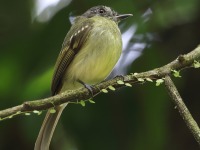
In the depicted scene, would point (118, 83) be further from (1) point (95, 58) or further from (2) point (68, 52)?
(2) point (68, 52)

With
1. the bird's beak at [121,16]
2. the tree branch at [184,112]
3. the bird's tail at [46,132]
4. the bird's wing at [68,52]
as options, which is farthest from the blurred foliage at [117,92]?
the tree branch at [184,112]

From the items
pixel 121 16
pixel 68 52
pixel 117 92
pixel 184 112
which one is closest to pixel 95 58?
pixel 68 52

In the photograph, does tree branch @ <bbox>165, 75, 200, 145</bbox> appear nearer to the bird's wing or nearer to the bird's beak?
the bird's wing

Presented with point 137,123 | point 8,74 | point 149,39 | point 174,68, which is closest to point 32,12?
point 8,74

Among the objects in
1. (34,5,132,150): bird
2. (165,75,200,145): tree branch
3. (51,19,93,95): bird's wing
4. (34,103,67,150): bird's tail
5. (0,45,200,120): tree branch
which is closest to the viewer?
(165,75,200,145): tree branch

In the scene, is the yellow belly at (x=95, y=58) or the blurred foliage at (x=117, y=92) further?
the blurred foliage at (x=117, y=92)

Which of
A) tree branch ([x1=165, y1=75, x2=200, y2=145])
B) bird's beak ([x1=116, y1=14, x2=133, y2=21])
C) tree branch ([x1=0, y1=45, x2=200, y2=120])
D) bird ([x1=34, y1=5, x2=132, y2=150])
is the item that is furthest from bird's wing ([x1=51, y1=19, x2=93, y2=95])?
tree branch ([x1=165, y1=75, x2=200, y2=145])

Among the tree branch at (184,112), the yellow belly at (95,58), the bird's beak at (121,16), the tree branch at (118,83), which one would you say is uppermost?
the bird's beak at (121,16)

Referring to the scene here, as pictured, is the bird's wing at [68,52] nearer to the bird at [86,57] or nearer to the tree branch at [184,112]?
the bird at [86,57]
